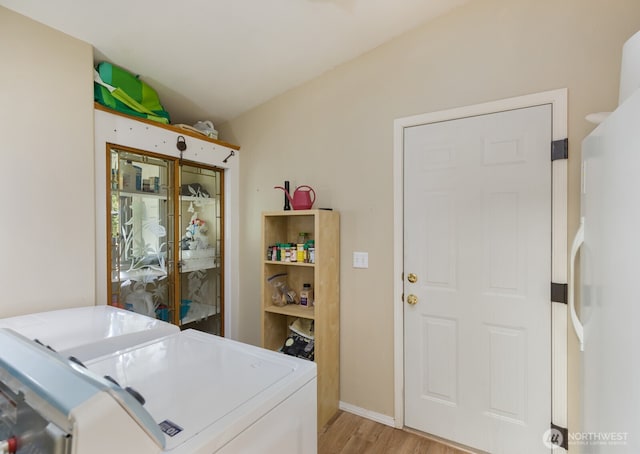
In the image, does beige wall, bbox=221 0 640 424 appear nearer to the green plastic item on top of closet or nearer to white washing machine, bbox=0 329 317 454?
the green plastic item on top of closet

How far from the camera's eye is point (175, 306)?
2342mm

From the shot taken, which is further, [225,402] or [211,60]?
[211,60]

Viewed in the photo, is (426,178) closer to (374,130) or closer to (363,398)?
(374,130)

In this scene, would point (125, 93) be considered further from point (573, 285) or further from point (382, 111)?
point (573, 285)

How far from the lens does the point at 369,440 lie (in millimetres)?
1908

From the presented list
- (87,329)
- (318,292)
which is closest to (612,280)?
(318,292)

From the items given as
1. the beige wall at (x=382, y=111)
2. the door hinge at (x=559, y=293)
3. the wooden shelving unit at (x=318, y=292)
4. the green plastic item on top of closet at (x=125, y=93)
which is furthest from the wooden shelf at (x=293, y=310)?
the green plastic item on top of closet at (x=125, y=93)

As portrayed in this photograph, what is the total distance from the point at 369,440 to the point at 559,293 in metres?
1.36

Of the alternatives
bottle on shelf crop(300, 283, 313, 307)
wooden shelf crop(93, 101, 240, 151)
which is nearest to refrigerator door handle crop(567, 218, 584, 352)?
bottle on shelf crop(300, 283, 313, 307)

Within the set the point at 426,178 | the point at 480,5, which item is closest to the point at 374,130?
the point at 426,178

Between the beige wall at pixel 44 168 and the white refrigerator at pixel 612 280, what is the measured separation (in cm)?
234

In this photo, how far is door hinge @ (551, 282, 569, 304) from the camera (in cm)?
157

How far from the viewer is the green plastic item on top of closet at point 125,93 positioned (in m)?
1.86

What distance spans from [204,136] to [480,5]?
201 centimetres
